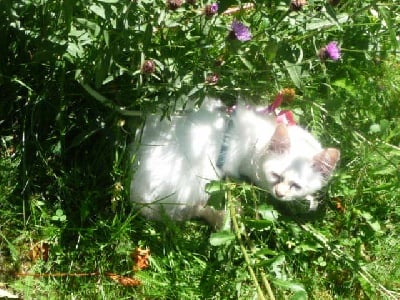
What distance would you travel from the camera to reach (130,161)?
2391 millimetres

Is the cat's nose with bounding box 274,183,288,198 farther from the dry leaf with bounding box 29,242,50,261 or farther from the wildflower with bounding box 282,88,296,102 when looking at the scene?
the dry leaf with bounding box 29,242,50,261

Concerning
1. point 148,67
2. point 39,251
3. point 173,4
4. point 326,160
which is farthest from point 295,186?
point 39,251

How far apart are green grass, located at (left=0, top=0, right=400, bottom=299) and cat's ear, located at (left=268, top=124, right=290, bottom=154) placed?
6.6 inches

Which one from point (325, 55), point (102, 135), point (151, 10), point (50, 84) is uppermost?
point (151, 10)

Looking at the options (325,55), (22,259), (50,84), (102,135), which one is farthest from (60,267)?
(325,55)

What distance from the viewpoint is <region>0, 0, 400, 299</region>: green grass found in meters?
2.12

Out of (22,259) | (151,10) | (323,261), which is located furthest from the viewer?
(323,261)

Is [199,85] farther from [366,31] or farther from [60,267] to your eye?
[60,267]

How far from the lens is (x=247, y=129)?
7.87ft

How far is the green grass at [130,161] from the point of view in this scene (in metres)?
2.12

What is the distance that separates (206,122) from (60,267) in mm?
863

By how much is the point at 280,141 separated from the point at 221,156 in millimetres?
260

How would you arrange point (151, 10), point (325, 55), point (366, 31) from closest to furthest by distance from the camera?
point (151, 10) → point (325, 55) → point (366, 31)

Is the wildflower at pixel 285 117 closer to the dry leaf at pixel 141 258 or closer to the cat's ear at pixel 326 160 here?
the cat's ear at pixel 326 160
